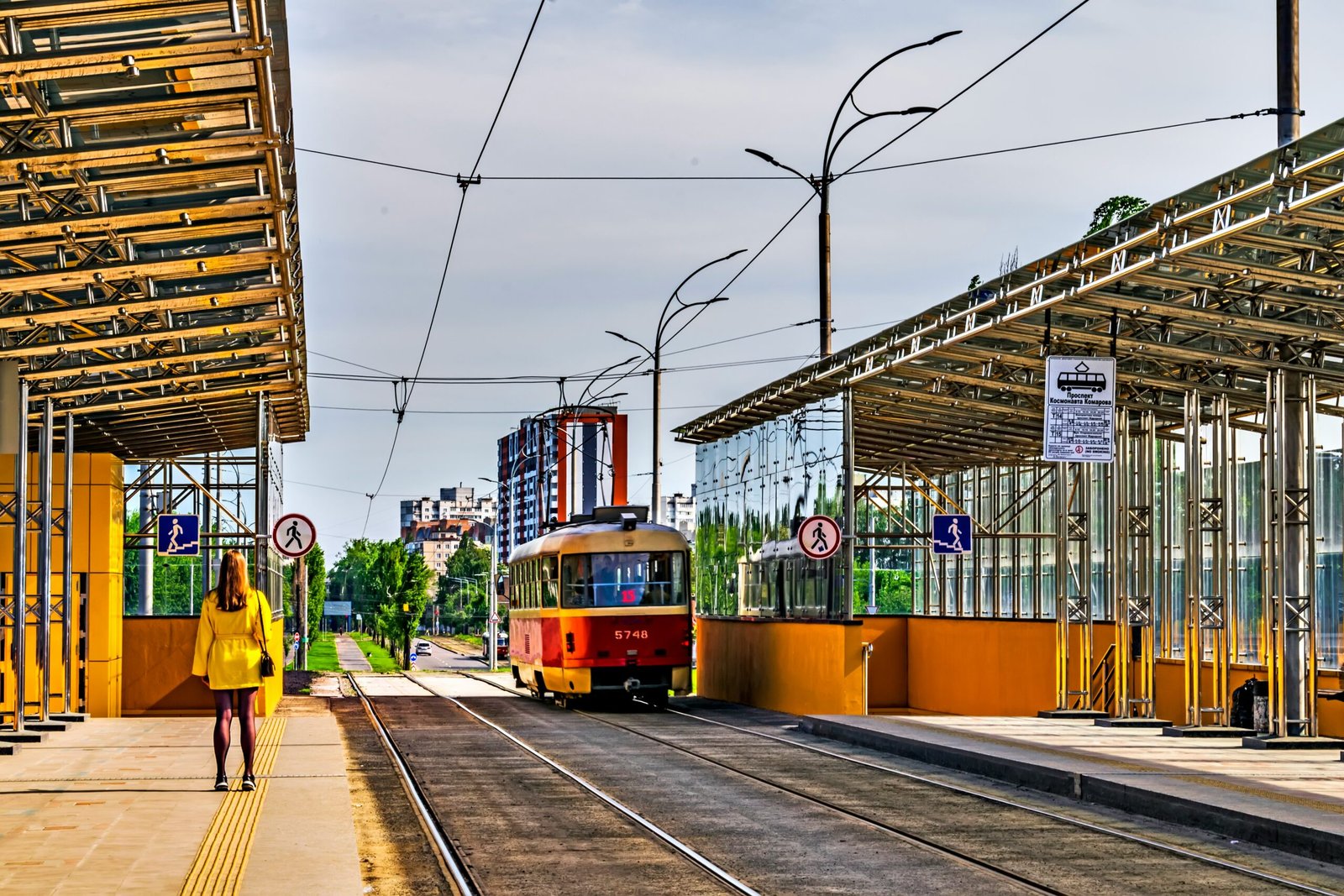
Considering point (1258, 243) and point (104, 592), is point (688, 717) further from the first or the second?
point (1258, 243)

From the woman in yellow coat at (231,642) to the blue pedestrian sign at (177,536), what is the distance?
1434cm

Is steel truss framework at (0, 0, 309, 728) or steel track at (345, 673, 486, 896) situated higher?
steel truss framework at (0, 0, 309, 728)

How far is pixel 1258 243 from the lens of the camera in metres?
16.2

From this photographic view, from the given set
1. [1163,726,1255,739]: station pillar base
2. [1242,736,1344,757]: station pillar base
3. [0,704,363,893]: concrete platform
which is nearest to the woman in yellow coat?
[0,704,363,893]: concrete platform

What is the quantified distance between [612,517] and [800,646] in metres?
4.98

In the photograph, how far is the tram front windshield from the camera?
30.2m

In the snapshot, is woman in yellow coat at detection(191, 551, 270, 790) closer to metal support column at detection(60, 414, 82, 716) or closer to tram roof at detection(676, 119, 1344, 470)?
tram roof at detection(676, 119, 1344, 470)

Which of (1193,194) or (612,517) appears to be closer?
(1193,194)

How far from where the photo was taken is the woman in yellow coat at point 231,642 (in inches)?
529

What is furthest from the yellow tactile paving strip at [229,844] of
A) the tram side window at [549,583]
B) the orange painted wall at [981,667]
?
the orange painted wall at [981,667]

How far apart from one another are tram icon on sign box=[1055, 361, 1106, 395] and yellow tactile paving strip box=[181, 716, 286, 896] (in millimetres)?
9862

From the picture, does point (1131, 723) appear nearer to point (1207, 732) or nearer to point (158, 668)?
point (1207, 732)

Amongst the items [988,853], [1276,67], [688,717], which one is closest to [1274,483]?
[1276,67]

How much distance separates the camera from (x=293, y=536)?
26.4 meters
